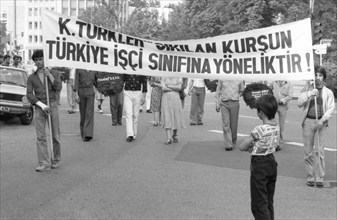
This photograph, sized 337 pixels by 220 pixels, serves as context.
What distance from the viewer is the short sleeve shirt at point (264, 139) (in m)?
4.59

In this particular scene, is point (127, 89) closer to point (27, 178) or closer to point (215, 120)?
point (27, 178)

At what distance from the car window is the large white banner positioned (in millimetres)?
8631

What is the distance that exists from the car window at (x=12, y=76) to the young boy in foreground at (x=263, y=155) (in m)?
11.6

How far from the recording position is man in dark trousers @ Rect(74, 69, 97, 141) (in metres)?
11.5

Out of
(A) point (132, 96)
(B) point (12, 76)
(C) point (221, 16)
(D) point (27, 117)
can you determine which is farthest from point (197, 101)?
(C) point (221, 16)

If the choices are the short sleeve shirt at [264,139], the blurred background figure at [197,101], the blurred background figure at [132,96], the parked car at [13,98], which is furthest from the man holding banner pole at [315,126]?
the parked car at [13,98]

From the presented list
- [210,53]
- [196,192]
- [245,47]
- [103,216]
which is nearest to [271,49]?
[245,47]

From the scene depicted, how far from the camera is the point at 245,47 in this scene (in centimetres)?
611

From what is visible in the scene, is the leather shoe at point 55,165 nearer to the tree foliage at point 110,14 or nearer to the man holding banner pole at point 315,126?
the man holding banner pole at point 315,126

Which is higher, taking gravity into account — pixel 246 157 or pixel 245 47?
pixel 245 47

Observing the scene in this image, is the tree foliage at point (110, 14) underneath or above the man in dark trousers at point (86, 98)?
above

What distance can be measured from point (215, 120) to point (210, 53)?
10533 millimetres

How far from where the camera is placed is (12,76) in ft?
49.7

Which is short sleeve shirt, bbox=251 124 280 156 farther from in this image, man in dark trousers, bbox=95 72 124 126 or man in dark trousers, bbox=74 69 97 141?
man in dark trousers, bbox=95 72 124 126
